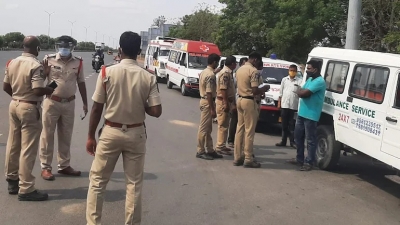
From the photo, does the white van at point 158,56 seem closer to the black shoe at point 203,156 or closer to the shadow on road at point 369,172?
the black shoe at point 203,156

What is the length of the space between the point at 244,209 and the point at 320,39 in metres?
17.9

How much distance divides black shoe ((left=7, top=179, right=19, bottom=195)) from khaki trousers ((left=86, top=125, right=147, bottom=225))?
79.8 inches

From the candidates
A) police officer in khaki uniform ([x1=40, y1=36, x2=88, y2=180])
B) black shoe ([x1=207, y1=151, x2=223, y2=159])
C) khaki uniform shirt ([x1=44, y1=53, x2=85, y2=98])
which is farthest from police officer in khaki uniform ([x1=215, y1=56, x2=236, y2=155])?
khaki uniform shirt ([x1=44, y1=53, x2=85, y2=98])

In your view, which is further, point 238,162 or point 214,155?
point 214,155

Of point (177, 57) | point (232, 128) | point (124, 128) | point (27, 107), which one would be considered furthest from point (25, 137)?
point (177, 57)

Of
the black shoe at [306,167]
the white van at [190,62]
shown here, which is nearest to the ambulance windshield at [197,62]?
the white van at [190,62]

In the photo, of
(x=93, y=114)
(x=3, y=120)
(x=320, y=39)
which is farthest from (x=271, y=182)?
(x=320, y=39)

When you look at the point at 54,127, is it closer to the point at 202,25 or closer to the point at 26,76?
the point at 26,76

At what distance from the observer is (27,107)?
5.85m

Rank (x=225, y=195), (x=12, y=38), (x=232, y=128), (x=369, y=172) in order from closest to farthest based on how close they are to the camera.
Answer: (x=225, y=195) < (x=369, y=172) < (x=232, y=128) < (x=12, y=38)

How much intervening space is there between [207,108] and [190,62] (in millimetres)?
12279

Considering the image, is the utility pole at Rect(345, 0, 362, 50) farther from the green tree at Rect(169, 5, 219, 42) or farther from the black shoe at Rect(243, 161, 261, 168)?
the green tree at Rect(169, 5, 219, 42)

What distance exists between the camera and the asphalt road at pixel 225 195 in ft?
18.3

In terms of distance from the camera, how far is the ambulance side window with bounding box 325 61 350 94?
7863mm
